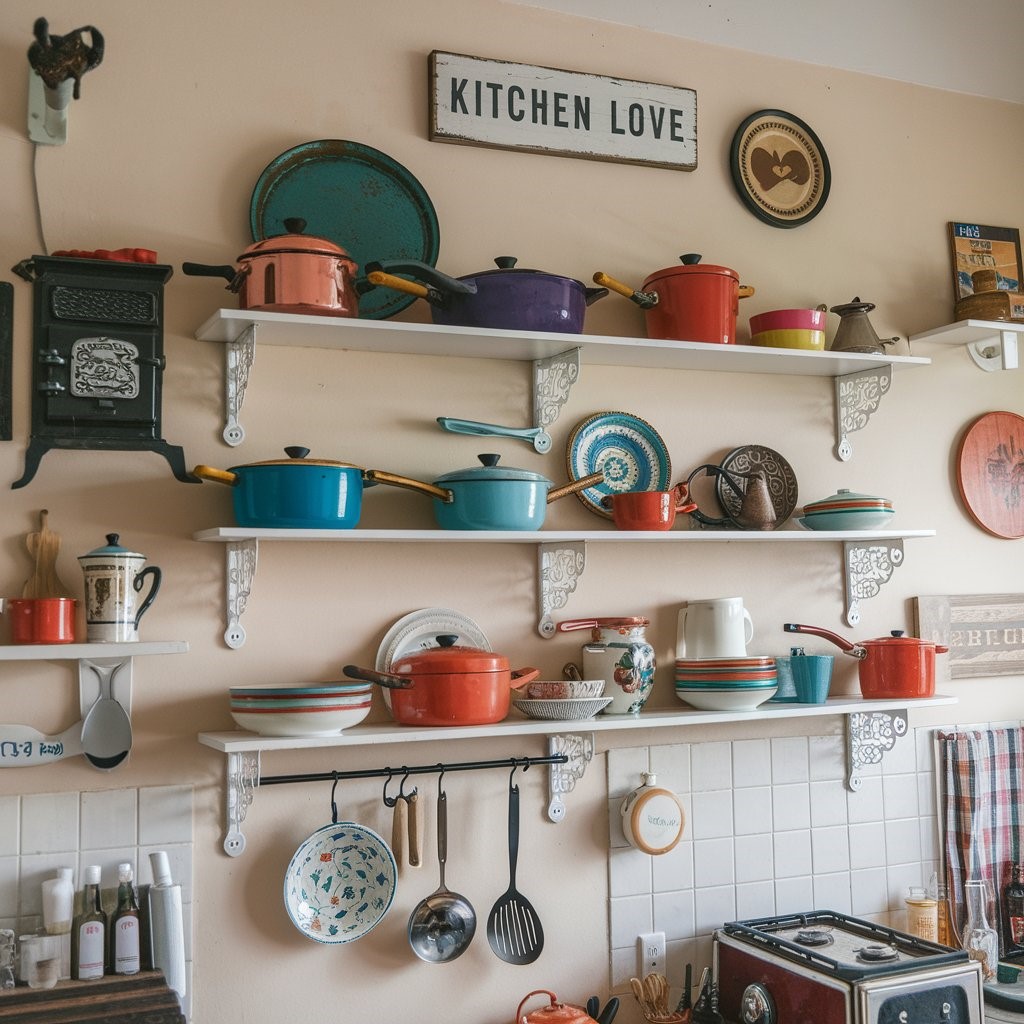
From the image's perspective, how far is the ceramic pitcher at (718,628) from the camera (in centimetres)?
244

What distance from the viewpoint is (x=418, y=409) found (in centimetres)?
237

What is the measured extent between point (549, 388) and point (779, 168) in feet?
2.73

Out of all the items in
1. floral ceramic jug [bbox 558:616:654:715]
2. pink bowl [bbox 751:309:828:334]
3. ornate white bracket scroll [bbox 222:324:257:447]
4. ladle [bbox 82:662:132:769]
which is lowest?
ladle [bbox 82:662:132:769]

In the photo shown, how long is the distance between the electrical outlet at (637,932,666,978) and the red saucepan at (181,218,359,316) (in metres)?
1.46

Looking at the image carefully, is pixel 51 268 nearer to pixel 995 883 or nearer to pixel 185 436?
pixel 185 436

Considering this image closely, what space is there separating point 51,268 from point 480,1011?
1651 mm

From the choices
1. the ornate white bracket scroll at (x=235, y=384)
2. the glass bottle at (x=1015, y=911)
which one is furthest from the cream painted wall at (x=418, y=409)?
the glass bottle at (x=1015, y=911)

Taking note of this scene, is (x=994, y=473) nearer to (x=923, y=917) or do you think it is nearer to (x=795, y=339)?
(x=795, y=339)

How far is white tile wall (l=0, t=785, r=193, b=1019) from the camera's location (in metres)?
2.00

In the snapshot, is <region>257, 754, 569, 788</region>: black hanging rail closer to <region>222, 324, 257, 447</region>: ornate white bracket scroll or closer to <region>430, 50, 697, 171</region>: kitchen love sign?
<region>222, 324, 257, 447</region>: ornate white bracket scroll

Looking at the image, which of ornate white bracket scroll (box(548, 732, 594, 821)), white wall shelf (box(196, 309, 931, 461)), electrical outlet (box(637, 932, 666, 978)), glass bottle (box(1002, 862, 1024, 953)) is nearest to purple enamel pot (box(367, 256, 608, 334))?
white wall shelf (box(196, 309, 931, 461))

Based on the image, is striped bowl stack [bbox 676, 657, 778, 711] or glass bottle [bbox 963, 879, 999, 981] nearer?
striped bowl stack [bbox 676, 657, 778, 711]

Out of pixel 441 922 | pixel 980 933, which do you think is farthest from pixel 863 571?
pixel 441 922

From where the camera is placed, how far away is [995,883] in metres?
2.70
